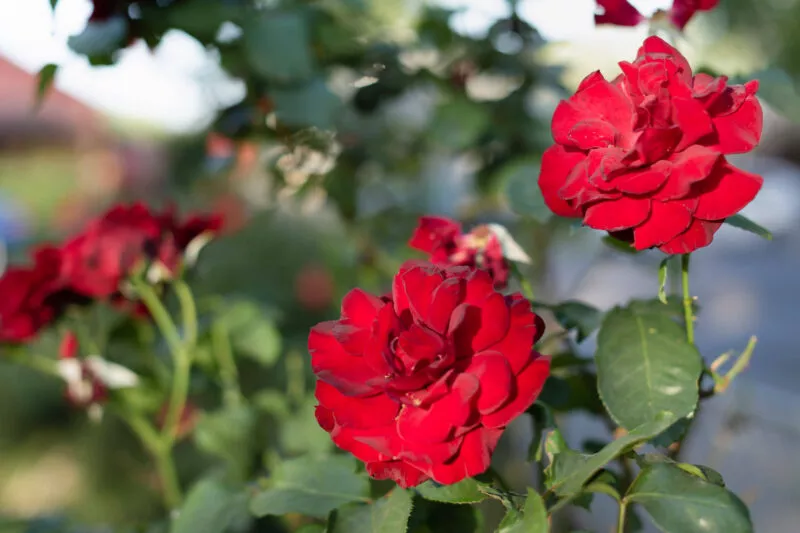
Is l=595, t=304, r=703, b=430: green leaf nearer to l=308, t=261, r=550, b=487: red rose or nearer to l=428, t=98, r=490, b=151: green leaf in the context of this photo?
l=308, t=261, r=550, b=487: red rose

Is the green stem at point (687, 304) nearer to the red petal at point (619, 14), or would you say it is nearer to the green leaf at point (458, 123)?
the red petal at point (619, 14)

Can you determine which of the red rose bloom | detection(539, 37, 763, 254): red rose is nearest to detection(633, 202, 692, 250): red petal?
detection(539, 37, 763, 254): red rose

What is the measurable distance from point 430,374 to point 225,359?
1.65 feet

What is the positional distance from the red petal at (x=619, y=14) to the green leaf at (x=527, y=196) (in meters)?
0.12

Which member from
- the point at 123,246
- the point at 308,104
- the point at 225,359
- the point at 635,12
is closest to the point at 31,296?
the point at 123,246

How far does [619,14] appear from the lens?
1.52ft

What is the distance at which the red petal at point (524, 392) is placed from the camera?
0.32 metres

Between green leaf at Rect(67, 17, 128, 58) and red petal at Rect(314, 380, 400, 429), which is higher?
red petal at Rect(314, 380, 400, 429)

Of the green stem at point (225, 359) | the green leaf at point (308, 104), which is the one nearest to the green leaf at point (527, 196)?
the green leaf at point (308, 104)

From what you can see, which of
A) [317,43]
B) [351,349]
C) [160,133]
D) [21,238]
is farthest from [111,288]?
[21,238]

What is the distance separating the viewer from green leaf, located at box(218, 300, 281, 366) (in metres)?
0.77

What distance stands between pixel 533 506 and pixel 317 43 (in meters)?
0.72

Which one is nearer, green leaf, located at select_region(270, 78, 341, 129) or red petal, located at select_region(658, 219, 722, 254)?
red petal, located at select_region(658, 219, 722, 254)

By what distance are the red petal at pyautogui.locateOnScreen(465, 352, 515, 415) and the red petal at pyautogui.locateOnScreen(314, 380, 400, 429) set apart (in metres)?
0.04
